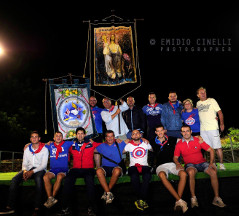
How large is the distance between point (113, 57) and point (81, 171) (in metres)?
3.19

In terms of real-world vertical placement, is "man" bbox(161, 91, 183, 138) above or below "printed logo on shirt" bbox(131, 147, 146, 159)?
above

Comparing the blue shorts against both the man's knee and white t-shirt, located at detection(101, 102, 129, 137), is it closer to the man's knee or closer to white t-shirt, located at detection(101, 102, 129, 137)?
the man's knee

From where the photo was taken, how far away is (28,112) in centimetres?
1848

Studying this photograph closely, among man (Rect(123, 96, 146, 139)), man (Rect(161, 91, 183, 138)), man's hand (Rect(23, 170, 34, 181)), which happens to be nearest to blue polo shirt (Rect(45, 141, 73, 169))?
man's hand (Rect(23, 170, 34, 181))

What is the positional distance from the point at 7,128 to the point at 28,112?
2.14 metres

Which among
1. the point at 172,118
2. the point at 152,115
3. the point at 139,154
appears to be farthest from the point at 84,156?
the point at 172,118

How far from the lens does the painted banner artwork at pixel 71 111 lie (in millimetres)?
6477

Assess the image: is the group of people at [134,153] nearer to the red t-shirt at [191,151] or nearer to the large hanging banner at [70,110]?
the red t-shirt at [191,151]

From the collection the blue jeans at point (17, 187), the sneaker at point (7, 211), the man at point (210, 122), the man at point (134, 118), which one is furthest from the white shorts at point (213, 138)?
the sneaker at point (7, 211)

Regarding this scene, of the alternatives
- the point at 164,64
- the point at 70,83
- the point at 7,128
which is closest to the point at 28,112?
the point at 7,128

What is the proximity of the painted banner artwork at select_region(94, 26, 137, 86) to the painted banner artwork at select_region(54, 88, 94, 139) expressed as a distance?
0.64 metres

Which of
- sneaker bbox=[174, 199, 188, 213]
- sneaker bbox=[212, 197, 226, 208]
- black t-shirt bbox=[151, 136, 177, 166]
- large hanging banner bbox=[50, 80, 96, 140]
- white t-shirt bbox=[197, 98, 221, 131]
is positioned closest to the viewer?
sneaker bbox=[174, 199, 188, 213]

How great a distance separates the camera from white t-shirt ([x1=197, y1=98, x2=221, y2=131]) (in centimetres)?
574

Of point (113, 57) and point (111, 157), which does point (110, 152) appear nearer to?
point (111, 157)
